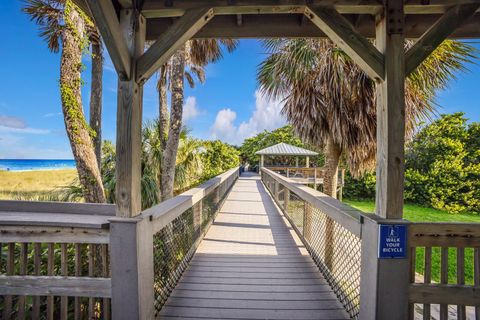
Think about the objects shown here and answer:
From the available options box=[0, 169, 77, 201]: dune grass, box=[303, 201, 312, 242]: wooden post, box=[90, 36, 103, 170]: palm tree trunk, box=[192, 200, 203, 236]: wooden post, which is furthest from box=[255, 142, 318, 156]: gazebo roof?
box=[192, 200, 203, 236]: wooden post

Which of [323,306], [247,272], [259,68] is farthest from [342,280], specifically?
[259,68]

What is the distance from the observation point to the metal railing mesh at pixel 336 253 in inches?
96.3

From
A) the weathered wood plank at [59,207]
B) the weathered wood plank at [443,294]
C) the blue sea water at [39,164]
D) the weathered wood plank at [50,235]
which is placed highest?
the weathered wood plank at [59,207]

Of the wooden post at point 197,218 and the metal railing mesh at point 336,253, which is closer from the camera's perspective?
the metal railing mesh at point 336,253

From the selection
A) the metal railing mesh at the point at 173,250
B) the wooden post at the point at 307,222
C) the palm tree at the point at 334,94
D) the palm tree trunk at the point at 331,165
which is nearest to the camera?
the metal railing mesh at the point at 173,250

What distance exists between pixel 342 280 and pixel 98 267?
11.1 feet

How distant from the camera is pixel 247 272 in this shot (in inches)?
122

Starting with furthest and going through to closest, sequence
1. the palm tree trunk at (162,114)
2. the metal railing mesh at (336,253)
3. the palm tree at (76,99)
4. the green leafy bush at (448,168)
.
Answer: the green leafy bush at (448,168) < the palm tree trunk at (162,114) < the palm tree at (76,99) < the metal railing mesh at (336,253)

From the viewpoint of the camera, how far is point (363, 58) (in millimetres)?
1941

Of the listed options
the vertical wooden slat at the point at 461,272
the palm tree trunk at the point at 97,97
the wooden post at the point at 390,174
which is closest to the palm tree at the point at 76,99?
the palm tree trunk at the point at 97,97

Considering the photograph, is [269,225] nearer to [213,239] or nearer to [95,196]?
[213,239]

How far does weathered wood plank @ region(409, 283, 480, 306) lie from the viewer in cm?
190

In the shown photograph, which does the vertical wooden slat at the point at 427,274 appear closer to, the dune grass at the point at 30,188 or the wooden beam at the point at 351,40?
the wooden beam at the point at 351,40

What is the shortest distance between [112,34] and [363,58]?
A: 1902 millimetres
